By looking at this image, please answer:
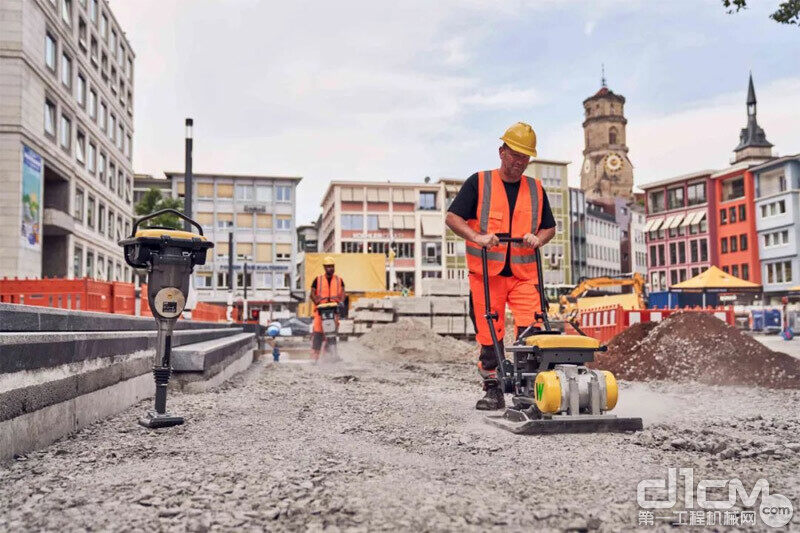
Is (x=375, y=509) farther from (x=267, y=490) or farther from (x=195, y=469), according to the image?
(x=195, y=469)

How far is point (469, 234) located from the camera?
5.60 metres

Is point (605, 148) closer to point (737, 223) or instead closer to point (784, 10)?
point (737, 223)

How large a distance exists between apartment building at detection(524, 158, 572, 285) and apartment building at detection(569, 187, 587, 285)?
786 mm

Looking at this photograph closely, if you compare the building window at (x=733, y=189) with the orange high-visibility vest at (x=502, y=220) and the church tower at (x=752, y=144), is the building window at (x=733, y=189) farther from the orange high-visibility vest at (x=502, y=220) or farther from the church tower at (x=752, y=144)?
the orange high-visibility vest at (x=502, y=220)

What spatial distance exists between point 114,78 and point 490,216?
54.6m

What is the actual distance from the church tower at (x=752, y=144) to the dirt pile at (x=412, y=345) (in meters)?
80.9

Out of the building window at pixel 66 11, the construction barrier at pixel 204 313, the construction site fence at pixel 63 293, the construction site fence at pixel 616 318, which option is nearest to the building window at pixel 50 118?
the building window at pixel 66 11

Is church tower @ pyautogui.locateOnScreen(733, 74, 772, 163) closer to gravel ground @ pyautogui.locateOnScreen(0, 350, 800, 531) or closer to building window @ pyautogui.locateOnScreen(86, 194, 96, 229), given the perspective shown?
building window @ pyautogui.locateOnScreen(86, 194, 96, 229)

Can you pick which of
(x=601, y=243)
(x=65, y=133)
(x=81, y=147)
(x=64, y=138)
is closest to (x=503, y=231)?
(x=64, y=138)

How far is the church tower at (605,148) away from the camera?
437 ft

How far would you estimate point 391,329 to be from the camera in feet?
66.8

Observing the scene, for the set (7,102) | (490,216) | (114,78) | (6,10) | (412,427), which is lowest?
(412,427)

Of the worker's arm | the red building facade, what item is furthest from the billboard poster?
the red building facade

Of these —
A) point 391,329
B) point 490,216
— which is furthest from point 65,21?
→ point 490,216
